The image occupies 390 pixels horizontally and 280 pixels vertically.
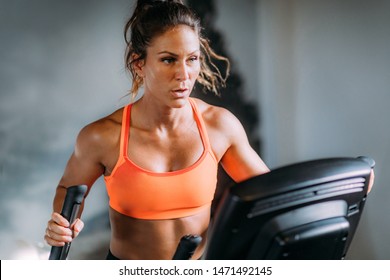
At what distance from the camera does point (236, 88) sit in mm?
1481

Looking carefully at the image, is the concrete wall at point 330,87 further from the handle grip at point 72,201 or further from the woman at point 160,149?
the handle grip at point 72,201

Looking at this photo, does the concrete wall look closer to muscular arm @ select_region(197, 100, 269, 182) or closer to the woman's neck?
muscular arm @ select_region(197, 100, 269, 182)

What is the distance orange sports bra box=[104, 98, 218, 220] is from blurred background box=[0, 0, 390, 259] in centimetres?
11

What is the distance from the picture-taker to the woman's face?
46.0 inches

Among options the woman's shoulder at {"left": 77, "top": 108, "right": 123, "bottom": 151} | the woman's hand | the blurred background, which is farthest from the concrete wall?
the woman's hand

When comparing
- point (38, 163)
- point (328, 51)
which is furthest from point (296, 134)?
point (38, 163)

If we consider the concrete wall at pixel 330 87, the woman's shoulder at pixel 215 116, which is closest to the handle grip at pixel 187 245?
the woman's shoulder at pixel 215 116

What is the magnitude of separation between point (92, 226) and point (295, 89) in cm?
62

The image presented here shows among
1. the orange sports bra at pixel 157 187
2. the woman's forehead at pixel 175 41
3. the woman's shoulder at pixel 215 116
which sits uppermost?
the woman's forehead at pixel 175 41

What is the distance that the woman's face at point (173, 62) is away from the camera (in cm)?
117

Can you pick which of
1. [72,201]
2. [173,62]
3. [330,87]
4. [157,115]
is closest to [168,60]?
[173,62]

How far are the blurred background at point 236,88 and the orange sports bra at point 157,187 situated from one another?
108 millimetres

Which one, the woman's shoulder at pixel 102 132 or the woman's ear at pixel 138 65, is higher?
the woman's ear at pixel 138 65
